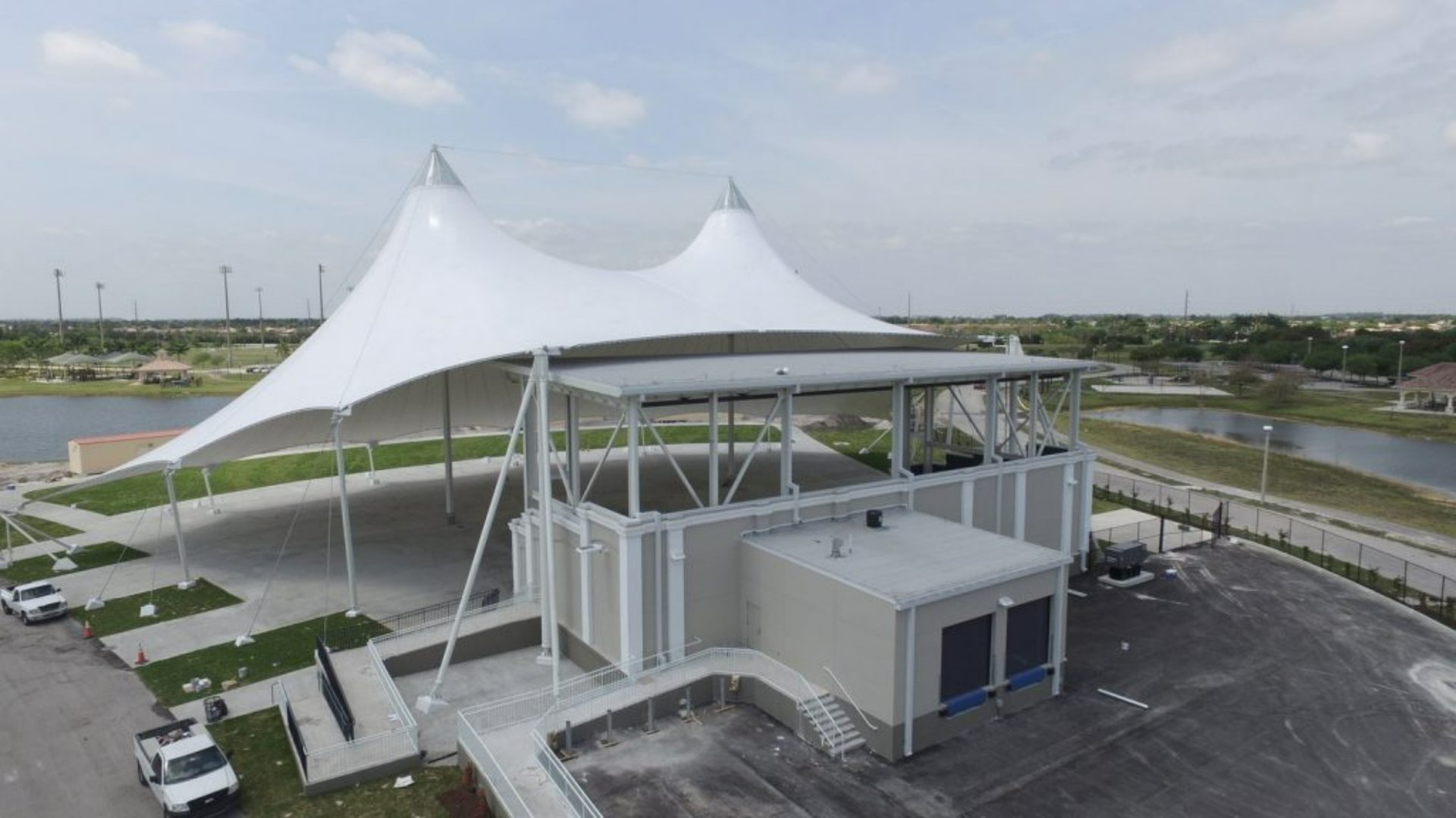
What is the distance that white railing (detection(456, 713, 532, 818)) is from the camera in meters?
14.1

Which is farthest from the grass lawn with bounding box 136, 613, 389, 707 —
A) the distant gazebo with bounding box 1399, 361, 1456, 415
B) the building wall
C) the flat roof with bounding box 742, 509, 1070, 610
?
the distant gazebo with bounding box 1399, 361, 1456, 415

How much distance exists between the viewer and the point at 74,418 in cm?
7862

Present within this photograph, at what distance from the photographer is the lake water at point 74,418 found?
6294 cm

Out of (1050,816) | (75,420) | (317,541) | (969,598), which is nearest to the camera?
(1050,816)

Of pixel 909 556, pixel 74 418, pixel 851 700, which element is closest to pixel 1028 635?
pixel 909 556

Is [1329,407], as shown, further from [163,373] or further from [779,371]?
[163,373]

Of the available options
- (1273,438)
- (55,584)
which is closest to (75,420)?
(55,584)

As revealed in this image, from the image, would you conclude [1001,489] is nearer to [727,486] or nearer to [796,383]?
[796,383]

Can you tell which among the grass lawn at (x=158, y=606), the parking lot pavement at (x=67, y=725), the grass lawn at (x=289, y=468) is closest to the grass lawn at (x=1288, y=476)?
the grass lawn at (x=289, y=468)

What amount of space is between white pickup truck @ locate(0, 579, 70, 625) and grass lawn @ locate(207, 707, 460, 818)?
1127 cm

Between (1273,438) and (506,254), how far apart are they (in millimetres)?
64881

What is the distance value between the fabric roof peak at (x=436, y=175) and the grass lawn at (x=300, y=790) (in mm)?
20247

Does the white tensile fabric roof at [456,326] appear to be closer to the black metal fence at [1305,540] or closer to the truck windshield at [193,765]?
the truck windshield at [193,765]

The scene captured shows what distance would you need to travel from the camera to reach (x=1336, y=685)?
770 inches
